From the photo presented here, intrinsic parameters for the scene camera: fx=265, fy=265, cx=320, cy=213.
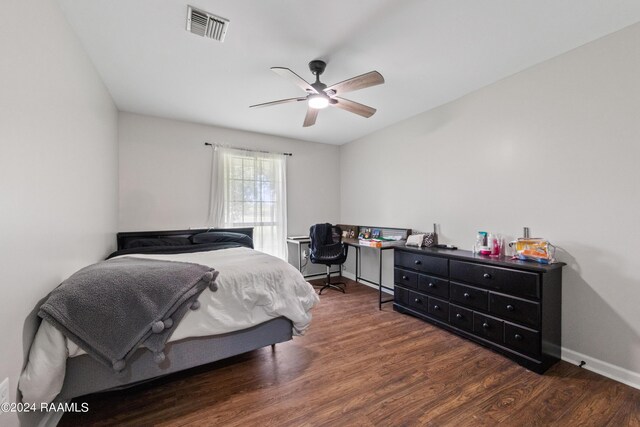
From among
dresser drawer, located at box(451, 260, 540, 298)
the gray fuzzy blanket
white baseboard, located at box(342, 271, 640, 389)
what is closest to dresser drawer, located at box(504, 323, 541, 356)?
dresser drawer, located at box(451, 260, 540, 298)

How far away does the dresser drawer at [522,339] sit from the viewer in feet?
6.88

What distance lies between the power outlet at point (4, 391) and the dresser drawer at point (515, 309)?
10.4 ft

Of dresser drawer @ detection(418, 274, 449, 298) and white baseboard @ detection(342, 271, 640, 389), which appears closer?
white baseboard @ detection(342, 271, 640, 389)

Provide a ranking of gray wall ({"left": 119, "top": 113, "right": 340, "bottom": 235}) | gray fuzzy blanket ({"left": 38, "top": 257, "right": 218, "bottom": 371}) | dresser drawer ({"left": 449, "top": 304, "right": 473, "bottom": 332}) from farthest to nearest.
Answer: gray wall ({"left": 119, "top": 113, "right": 340, "bottom": 235})
dresser drawer ({"left": 449, "top": 304, "right": 473, "bottom": 332})
gray fuzzy blanket ({"left": 38, "top": 257, "right": 218, "bottom": 371})

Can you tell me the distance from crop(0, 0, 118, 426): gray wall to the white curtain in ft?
5.95

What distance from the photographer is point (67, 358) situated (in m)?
1.48

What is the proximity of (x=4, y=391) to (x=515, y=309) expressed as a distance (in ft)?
10.5

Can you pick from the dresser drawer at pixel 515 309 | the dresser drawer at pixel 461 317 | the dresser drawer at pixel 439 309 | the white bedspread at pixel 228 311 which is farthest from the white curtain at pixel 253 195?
the dresser drawer at pixel 515 309

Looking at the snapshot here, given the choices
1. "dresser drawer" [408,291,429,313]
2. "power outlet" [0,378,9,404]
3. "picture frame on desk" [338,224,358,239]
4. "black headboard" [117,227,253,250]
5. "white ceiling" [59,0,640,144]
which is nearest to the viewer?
"power outlet" [0,378,9,404]

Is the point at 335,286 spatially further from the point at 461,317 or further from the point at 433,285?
the point at 461,317

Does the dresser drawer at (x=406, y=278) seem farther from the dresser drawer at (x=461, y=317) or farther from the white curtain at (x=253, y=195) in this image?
the white curtain at (x=253, y=195)

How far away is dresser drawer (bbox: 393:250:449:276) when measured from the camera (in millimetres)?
2843

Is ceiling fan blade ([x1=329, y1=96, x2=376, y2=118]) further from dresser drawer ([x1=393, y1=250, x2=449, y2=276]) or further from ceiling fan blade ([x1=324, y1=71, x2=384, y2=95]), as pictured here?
dresser drawer ([x1=393, y1=250, x2=449, y2=276])

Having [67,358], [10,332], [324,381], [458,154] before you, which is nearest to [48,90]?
[10,332]
